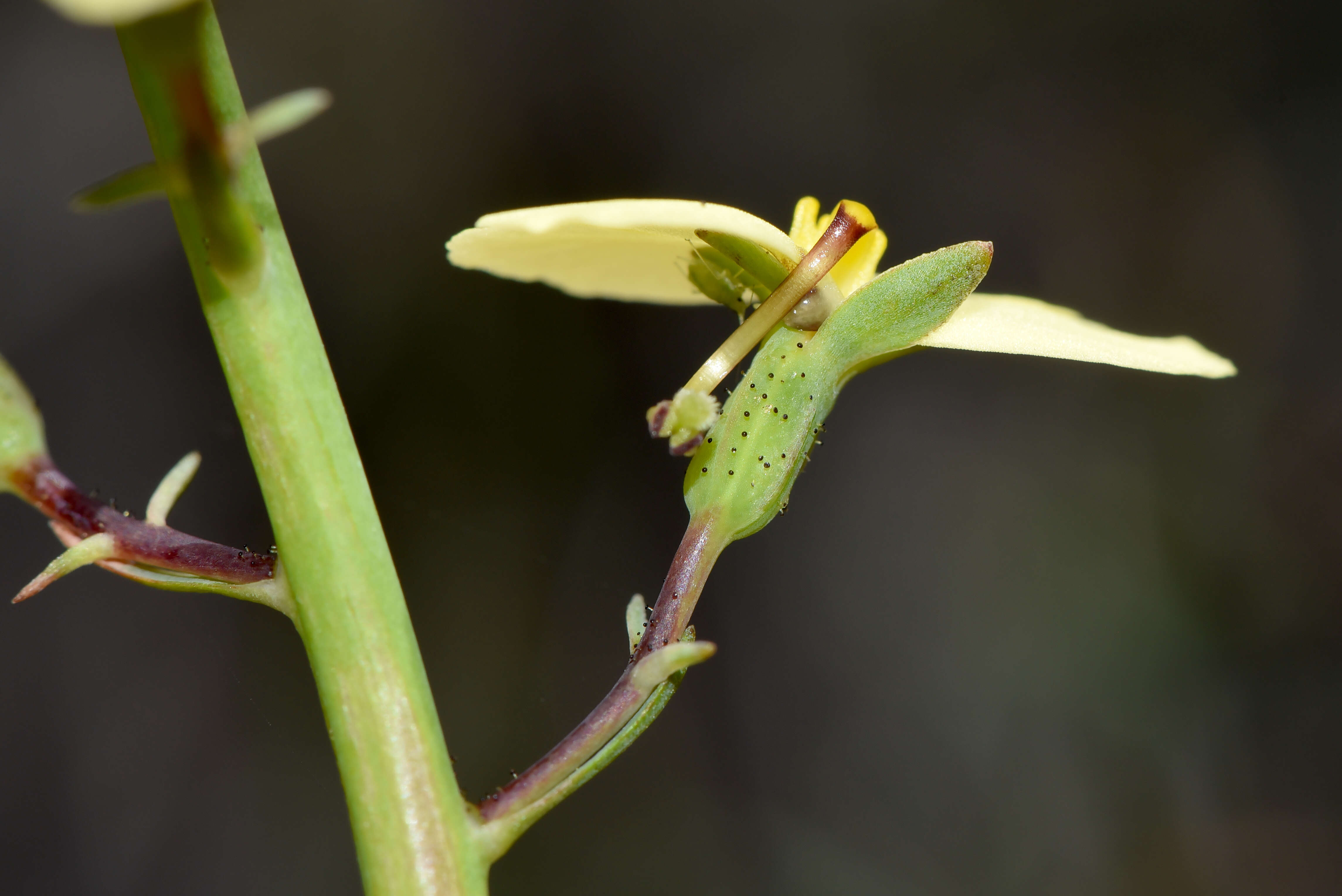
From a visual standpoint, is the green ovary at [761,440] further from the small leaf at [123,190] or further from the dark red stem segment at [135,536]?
the small leaf at [123,190]

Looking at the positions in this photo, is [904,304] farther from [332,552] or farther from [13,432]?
[13,432]

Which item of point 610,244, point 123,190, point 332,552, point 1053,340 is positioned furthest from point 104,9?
point 1053,340

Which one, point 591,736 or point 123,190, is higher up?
point 123,190

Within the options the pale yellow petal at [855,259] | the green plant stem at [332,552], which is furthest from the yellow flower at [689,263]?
the green plant stem at [332,552]

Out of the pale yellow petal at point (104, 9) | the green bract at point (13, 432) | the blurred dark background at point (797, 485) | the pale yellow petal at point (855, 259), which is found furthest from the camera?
the blurred dark background at point (797, 485)

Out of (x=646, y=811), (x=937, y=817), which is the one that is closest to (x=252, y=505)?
(x=646, y=811)
